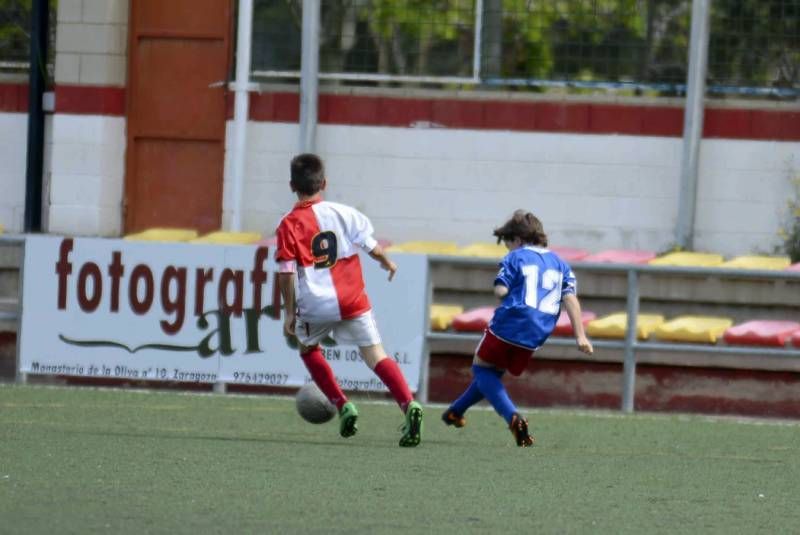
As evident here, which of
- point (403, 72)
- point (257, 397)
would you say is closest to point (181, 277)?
point (257, 397)

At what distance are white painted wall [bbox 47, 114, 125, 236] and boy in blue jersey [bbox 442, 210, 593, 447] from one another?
7.30 metres

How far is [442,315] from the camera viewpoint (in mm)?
12641

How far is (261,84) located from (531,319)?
7073 mm

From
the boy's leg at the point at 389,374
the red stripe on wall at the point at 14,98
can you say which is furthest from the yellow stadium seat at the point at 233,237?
the boy's leg at the point at 389,374

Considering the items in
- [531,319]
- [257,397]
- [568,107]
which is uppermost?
[568,107]

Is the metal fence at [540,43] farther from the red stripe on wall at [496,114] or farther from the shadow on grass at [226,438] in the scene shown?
the shadow on grass at [226,438]

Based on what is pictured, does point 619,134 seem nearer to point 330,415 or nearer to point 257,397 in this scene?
point 257,397

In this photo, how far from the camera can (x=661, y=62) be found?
49.7ft

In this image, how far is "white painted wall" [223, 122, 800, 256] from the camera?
1483 cm

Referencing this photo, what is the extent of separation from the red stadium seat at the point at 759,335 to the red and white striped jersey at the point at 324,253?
3.80m

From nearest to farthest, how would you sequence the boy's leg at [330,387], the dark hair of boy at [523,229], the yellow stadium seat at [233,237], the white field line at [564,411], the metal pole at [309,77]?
the boy's leg at [330,387] → the dark hair of boy at [523,229] → the white field line at [564,411] → the yellow stadium seat at [233,237] → the metal pole at [309,77]

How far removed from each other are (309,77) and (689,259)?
11.9 feet

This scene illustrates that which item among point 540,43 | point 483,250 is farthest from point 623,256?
point 540,43

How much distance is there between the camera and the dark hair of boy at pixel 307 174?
9.04 metres
